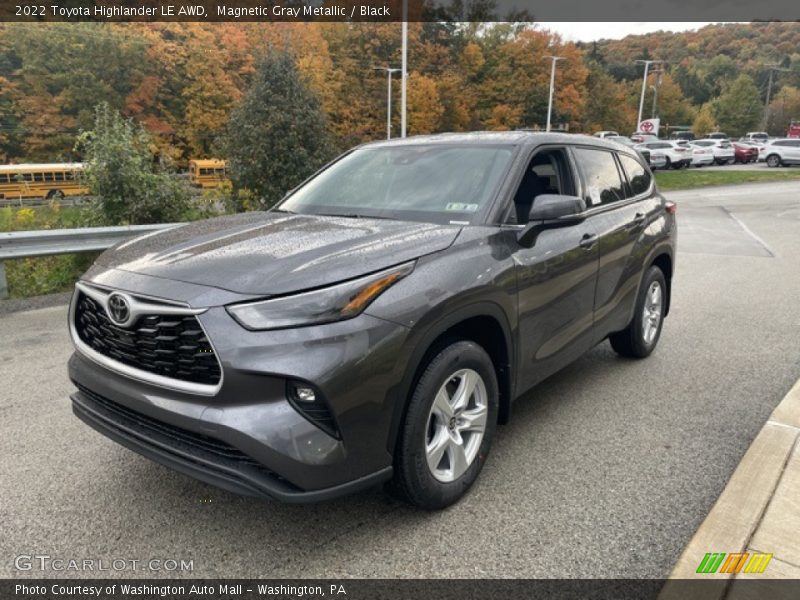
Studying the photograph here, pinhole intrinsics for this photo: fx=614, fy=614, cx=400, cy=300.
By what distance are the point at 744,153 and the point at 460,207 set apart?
48.4m

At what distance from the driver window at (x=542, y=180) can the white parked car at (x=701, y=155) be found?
3989 cm

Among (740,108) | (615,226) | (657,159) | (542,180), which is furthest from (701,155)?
(740,108)

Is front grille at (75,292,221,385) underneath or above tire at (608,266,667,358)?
above

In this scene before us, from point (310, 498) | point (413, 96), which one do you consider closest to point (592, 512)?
point (310, 498)

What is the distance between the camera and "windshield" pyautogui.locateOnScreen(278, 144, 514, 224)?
3.43 m

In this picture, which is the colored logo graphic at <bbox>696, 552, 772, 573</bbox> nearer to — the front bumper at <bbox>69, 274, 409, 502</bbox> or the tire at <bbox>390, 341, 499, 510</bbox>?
the tire at <bbox>390, 341, 499, 510</bbox>

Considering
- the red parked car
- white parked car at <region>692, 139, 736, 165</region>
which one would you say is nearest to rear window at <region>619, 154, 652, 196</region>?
white parked car at <region>692, 139, 736, 165</region>

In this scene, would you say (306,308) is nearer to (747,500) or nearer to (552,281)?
(552,281)

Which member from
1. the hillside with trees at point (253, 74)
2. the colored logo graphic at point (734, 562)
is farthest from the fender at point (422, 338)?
the hillside with trees at point (253, 74)

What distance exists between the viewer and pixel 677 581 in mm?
2436

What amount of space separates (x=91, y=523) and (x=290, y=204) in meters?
2.20

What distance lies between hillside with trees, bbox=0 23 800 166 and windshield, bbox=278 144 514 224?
72.4 ft

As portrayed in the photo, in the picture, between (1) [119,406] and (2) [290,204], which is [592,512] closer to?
(1) [119,406]

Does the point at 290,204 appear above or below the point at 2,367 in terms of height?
above
